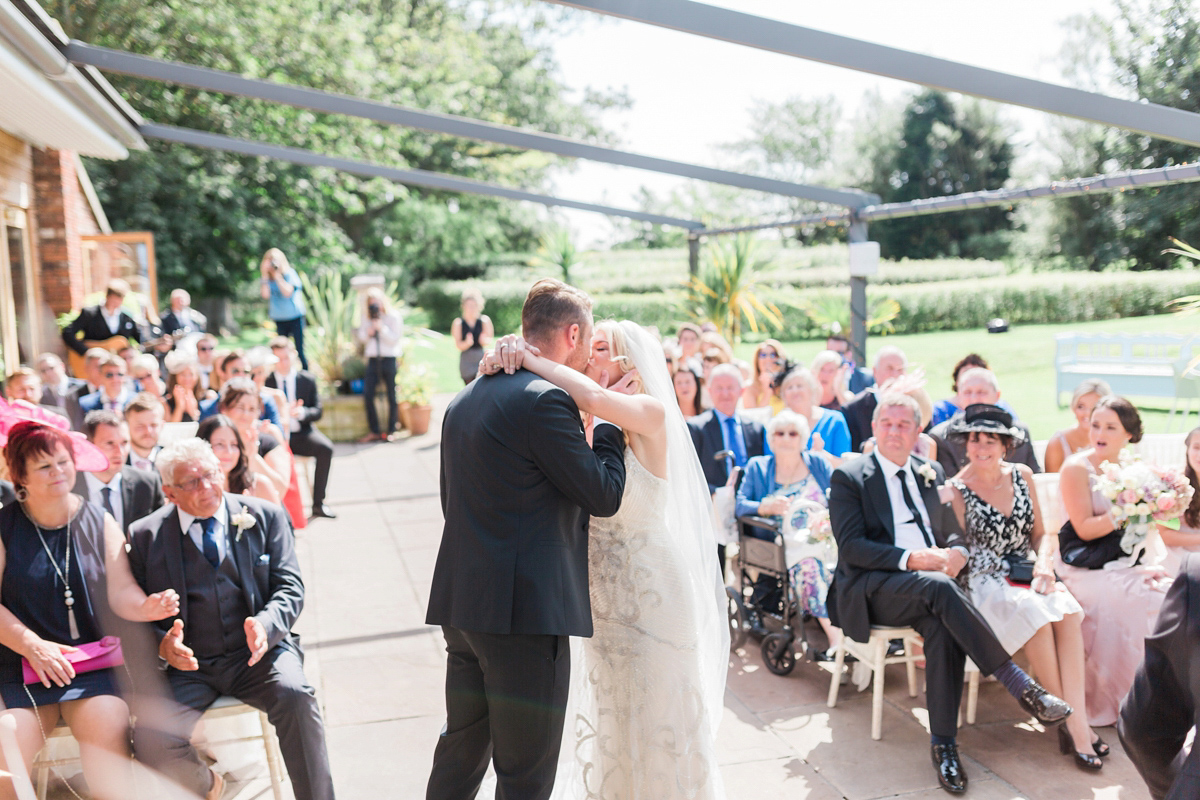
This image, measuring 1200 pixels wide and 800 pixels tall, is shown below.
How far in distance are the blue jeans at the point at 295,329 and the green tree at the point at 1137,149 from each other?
71.2 feet

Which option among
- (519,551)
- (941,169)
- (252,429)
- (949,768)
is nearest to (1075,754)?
(949,768)

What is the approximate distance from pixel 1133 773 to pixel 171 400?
22.9 feet

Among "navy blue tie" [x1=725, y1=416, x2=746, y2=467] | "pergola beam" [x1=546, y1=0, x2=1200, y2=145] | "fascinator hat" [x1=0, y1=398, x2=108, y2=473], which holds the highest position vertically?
"pergola beam" [x1=546, y1=0, x2=1200, y2=145]

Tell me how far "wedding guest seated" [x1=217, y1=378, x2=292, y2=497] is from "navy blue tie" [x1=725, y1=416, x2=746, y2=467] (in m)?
2.77

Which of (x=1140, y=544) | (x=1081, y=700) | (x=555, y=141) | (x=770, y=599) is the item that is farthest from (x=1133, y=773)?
(x=555, y=141)

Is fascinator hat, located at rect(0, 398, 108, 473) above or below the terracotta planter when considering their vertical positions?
above

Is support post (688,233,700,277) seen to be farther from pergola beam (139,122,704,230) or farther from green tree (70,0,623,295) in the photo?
green tree (70,0,623,295)

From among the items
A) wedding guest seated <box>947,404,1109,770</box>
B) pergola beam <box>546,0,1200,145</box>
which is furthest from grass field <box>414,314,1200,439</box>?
wedding guest seated <box>947,404,1109,770</box>

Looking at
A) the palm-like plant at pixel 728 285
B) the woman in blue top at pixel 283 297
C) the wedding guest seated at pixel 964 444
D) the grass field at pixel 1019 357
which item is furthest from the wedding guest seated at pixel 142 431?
the palm-like plant at pixel 728 285

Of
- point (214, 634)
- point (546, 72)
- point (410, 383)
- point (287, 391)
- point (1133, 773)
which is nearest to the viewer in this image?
point (214, 634)

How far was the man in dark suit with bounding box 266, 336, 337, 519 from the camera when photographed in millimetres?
7930

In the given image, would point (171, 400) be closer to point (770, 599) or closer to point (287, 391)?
point (287, 391)

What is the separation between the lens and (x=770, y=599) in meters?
5.04

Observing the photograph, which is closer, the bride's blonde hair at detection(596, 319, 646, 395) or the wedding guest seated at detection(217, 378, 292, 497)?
the bride's blonde hair at detection(596, 319, 646, 395)
